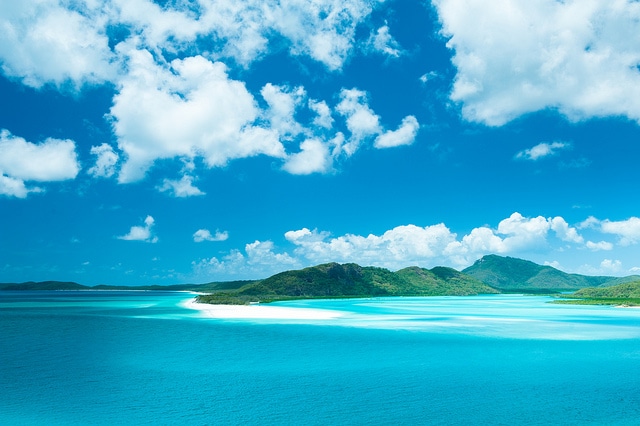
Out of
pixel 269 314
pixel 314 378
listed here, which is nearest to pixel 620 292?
pixel 269 314

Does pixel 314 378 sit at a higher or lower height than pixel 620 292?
lower

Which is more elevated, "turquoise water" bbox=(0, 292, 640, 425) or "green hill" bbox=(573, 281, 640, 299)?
"green hill" bbox=(573, 281, 640, 299)

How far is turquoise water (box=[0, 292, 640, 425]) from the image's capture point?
24062 millimetres

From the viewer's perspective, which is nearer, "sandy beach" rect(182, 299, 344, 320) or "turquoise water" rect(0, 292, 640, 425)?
"turquoise water" rect(0, 292, 640, 425)

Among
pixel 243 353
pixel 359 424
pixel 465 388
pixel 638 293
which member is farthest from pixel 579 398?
pixel 638 293

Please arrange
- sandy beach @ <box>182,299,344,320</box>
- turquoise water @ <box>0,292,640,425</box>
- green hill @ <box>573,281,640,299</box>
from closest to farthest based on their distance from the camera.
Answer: turquoise water @ <box>0,292,640,425</box>, sandy beach @ <box>182,299,344,320</box>, green hill @ <box>573,281,640,299</box>

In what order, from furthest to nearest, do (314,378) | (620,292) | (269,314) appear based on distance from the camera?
(620,292) < (269,314) < (314,378)

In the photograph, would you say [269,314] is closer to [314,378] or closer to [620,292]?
[314,378]

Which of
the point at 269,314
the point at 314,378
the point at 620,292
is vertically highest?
the point at 620,292

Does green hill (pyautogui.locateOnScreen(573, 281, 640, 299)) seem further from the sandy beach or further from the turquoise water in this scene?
the turquoise water

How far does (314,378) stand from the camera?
32.7 m

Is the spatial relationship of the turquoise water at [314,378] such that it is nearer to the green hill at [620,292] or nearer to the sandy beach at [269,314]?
the sandy beach at [269,314]

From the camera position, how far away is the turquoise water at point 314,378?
947 inches

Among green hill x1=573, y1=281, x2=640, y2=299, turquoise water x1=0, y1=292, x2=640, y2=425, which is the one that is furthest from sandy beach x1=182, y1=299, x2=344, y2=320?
green hill x1=573, y1=281, x2=640, y2=299
